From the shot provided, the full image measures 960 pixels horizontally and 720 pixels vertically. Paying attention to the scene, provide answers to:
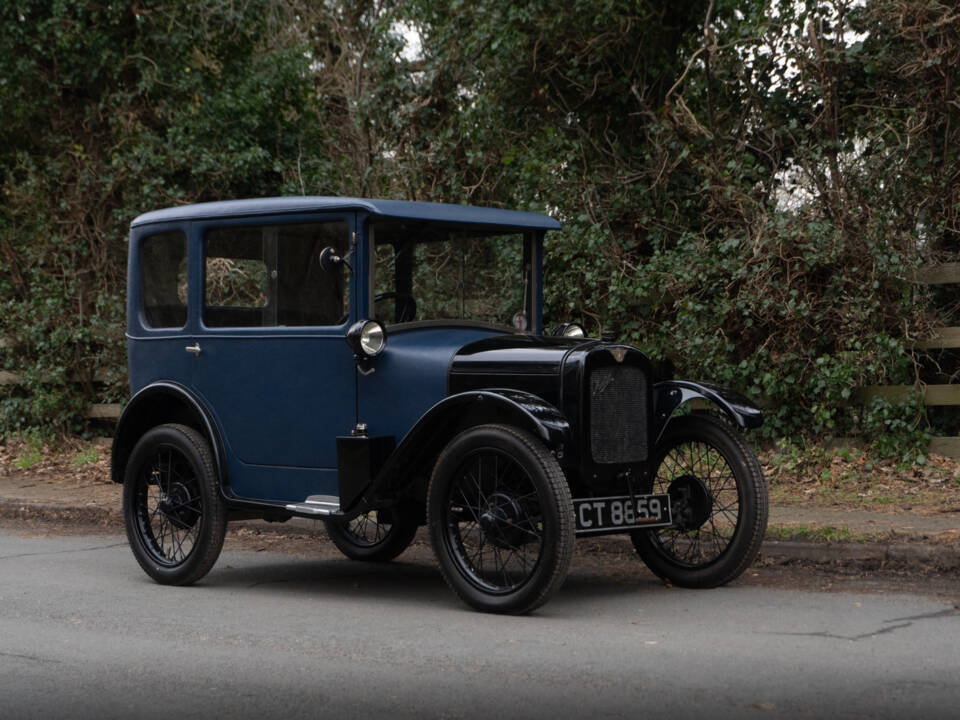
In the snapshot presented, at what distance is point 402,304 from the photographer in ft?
22.9

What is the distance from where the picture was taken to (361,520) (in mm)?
8336

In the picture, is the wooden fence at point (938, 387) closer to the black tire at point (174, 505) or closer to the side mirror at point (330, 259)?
the side mirror at point (330, 259)

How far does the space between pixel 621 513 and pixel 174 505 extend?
2.79m

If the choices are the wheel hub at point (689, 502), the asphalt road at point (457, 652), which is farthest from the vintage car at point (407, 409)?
the asphalt road at point (457, 652)

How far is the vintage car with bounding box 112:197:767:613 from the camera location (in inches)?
243

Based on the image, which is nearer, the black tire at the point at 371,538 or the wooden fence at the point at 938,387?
the black tire at the point at 371,538

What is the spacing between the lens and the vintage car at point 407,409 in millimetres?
6184

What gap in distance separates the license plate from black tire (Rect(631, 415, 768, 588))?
0.92 ft

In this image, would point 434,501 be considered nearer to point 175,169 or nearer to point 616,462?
point 616,462

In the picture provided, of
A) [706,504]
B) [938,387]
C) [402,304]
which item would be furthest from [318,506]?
[938,387]

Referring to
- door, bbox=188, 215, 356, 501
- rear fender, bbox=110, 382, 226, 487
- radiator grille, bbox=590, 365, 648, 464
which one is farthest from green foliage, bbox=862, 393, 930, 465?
rear fender, bbox=110, 382, 226, 487

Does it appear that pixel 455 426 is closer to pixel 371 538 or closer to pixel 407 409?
pixel 407 409

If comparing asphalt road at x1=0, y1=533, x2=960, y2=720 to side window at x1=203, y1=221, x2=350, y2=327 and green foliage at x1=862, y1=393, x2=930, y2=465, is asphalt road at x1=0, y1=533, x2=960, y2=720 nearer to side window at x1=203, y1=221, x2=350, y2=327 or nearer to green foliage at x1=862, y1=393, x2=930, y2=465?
side window at x1=203, y1=221, x2=350, y2=327

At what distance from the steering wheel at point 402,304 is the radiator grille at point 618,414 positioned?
1.23m
